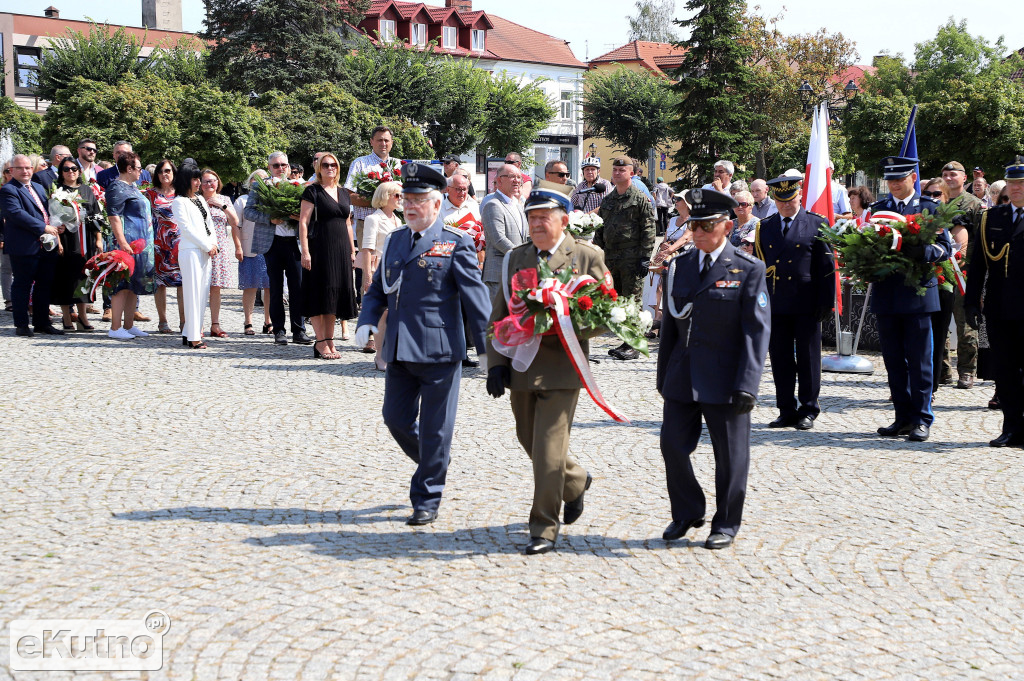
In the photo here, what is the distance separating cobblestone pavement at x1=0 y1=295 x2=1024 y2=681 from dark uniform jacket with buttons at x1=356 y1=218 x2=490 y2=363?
99 centimetres

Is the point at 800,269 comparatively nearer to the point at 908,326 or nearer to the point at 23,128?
the point at 908,326

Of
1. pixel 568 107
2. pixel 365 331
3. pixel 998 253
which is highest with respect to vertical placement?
pixel 568 107

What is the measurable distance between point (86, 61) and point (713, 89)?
31.9 m

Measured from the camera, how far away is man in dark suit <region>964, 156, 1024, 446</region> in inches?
338

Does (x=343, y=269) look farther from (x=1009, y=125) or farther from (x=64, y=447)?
(x=1009, y=125)

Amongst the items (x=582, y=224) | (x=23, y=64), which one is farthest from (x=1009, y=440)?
(x=23, y=64)

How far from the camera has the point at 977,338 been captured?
1144cm

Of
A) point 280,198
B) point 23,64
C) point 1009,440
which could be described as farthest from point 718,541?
point 23,64

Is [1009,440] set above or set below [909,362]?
below

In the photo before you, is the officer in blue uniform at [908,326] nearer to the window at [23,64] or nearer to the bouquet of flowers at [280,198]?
the bouquet of flowers at [280,198]

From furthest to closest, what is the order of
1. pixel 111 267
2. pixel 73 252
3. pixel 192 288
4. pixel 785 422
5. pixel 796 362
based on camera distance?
pixel 73 252, pixel 111 267, pixel 192 288, pixel 796 362, pixel 785 422
